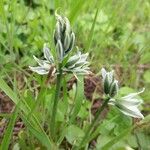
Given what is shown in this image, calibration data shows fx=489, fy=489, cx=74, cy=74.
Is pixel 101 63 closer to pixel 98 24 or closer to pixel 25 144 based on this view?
pixel 98 24

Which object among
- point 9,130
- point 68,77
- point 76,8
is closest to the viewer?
point 9,130

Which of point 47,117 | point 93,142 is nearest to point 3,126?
point 47,117

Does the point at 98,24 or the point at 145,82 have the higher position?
the point at 98,24

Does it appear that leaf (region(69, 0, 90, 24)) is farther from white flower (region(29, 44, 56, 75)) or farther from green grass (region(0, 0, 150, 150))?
white flower (region(29, 44, 56, 75))

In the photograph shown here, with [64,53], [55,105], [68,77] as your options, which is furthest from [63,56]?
[68,77]

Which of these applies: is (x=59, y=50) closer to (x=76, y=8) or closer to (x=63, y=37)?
(x=63, y=37)

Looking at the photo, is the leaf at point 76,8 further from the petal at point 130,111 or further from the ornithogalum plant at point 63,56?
the petal at point 130,111

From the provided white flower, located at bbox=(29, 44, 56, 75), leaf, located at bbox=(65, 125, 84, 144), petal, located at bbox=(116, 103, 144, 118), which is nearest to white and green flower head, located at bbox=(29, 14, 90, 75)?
white flower, located at bbox=(29, 44, 56, 75)

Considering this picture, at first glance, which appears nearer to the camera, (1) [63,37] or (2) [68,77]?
(1) [63,37]
